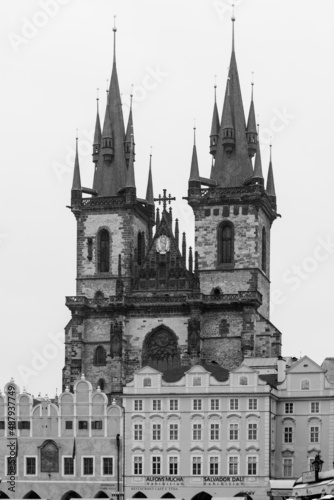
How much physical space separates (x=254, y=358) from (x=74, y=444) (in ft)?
56.0

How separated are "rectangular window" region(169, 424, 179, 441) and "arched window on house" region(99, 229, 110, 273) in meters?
23.8

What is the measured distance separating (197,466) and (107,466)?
6.70m

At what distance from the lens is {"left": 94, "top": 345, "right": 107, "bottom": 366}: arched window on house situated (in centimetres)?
13888

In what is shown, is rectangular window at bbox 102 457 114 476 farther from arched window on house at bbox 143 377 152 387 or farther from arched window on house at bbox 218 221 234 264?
arched window on house at bbox 218 221 234 264

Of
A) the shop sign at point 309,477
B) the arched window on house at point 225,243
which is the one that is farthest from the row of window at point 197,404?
the shop sign at point 309,477

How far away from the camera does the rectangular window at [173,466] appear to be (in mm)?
120625

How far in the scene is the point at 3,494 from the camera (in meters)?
123

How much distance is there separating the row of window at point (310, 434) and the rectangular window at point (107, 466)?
1246 cm

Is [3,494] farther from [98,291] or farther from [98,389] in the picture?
[98,291]

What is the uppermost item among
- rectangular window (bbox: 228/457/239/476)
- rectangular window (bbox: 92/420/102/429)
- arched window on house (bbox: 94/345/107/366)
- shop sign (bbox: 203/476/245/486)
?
arched window on house (bbox: 94/345/107/366)

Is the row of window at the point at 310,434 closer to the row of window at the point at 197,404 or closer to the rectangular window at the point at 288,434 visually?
the rectangular window at the point at 288,434

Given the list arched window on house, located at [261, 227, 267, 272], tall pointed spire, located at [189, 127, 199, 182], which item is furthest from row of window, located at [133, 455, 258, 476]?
tall pointed spire, located at [189, 127, 199, 182]

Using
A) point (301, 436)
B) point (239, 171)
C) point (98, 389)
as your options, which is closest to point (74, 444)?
point (98, 389)

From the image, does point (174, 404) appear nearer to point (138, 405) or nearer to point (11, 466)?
point (138, 405)
